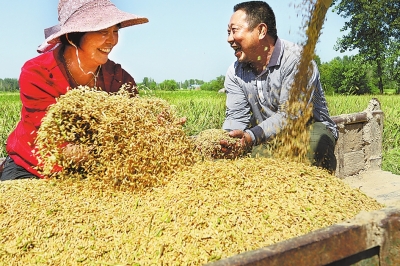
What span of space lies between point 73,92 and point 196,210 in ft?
3.06

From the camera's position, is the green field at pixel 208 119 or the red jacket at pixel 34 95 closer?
the red jacket at pixel 34 95

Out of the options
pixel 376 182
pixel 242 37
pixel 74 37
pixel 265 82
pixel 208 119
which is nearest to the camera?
pixel 74 37

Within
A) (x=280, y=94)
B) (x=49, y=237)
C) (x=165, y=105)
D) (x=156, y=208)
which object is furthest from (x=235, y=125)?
(x=49, y=237)

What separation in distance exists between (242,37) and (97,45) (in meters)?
1.13

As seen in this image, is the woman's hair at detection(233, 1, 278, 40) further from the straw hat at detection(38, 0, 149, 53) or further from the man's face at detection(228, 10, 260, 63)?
the straw hat at detection(38, 0, 149, 53)

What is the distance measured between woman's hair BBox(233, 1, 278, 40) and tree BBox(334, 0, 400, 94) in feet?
98.0

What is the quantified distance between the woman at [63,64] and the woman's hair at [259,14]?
873 millimetres

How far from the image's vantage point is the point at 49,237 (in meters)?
1.79

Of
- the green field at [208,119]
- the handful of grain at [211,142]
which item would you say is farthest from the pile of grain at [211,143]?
the green field at [208,119]

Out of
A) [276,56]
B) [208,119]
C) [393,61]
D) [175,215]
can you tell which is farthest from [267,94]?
[393,61]

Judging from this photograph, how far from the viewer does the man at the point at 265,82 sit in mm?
3158

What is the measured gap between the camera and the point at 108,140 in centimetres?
218

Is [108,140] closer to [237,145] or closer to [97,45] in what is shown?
[97,45]

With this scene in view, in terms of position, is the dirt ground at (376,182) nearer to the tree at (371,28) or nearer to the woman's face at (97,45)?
the woman's face at (97,45)
